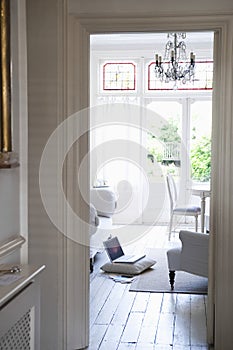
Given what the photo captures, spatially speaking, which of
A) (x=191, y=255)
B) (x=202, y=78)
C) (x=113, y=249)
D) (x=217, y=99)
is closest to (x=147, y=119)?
(x=202, y=78)

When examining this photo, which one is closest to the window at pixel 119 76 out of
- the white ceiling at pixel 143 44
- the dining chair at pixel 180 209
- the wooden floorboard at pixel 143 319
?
the white ceiling at pixel 143 44

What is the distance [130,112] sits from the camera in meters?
8.62

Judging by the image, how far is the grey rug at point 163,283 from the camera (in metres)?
5.08

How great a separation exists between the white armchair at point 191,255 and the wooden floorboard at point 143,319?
253 mm

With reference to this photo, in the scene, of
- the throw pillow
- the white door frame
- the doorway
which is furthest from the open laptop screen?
the white door frame

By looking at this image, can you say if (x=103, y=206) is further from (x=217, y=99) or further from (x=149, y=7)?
(x=149, y=7)

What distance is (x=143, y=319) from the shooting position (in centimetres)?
423

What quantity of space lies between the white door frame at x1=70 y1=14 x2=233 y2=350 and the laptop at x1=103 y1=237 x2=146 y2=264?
2.43 metres

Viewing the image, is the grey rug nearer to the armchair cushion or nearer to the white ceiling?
the armchair cushion

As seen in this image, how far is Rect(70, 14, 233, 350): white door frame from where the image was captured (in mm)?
3342

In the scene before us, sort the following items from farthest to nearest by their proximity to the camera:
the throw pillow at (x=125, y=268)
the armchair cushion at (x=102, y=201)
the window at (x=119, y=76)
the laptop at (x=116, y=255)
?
the window at (x=119, y=76) < the armchair cushion at (x=102, y=201) < the laptop at (x=116, y=255) < the throw pillow at (x=125, y=268)

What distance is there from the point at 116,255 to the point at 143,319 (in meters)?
1.86

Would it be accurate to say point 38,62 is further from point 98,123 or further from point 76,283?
point 98,123

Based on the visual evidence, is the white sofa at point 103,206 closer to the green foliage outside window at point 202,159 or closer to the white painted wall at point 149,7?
the green foliage outside window at point 202,159
